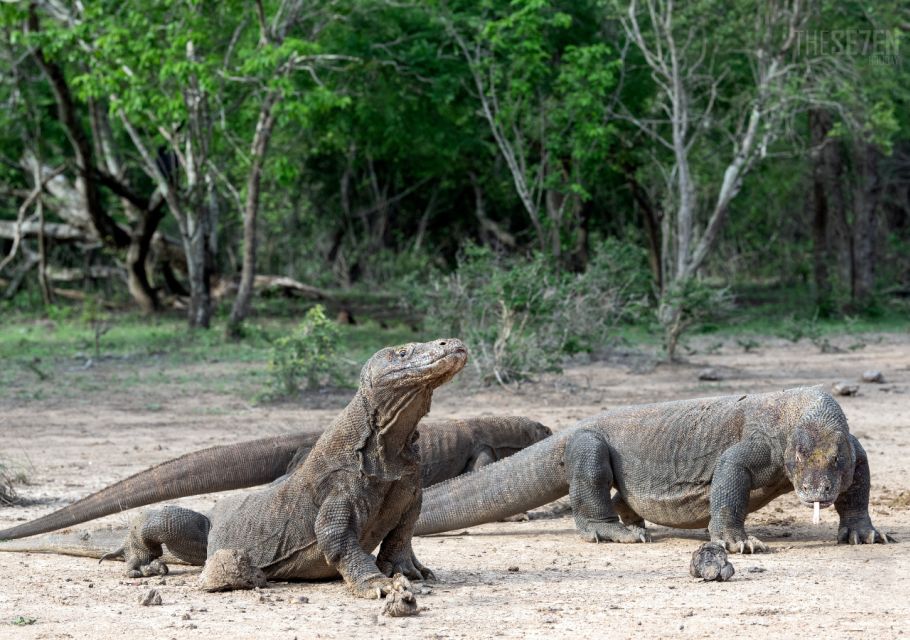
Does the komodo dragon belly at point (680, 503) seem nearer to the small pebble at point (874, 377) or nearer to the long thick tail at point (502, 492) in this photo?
the long thick tail at point (502, 492)

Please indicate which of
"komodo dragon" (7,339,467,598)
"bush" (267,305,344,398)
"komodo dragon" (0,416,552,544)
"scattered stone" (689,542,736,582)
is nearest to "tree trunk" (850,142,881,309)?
"bush" (267,305,344,398)

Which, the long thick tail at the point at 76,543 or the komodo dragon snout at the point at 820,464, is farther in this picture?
the long thick tail at the point at 76,543

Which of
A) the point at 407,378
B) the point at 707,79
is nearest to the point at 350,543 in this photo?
the point at 407,378

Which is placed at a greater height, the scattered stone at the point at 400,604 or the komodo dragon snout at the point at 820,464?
the komodo dragon snout at the point at 820,464

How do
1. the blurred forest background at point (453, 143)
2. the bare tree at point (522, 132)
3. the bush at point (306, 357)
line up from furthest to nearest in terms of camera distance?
the bare tree at point (522, 132) < the blurred forest background at point (453, 143) < the bush at point (306, 357)

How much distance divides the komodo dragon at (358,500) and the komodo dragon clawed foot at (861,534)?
2199mm

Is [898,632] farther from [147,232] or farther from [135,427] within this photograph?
[147,232]

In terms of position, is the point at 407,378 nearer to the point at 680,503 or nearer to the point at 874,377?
the point at 680,503

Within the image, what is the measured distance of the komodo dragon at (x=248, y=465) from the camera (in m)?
6.21

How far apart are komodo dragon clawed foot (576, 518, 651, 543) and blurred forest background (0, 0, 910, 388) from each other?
6233 millimetres

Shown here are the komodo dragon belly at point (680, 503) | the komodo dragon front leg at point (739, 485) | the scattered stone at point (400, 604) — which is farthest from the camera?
the komodo dragon belly at point (680, 503)

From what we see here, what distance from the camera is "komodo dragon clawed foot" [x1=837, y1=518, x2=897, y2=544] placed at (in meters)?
6.21

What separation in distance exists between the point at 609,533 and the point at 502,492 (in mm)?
629

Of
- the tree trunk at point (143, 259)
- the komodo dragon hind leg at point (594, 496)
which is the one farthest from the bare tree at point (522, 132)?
the komodo dragon hind leg at point (594, 496)
